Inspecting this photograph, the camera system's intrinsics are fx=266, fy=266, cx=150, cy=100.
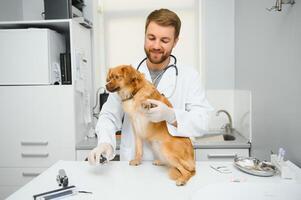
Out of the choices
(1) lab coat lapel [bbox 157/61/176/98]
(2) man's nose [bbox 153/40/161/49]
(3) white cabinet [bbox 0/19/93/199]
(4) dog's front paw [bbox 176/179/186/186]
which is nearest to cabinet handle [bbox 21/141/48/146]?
(3) white cabinet [bbox 0/19/93/199]

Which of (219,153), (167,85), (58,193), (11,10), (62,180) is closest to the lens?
(58,193)

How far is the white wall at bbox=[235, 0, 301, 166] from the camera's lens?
4.31ft

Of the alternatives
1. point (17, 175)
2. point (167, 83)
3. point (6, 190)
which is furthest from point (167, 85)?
point (6, 190)

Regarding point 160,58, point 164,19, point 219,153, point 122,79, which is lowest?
point 219,153

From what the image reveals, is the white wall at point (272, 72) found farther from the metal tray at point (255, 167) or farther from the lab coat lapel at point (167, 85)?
the lab coat lapel at point (167, 85)

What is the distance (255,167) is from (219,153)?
94cm

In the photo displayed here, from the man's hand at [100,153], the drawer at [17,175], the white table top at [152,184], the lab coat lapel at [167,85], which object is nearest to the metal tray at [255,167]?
the white table top at [152,184]

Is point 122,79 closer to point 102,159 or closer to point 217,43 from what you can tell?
point 102,159

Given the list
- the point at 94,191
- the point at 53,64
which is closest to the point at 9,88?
the point at 53,64

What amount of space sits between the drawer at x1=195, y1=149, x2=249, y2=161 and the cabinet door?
41.4 inches

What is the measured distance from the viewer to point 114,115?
1.47 metres

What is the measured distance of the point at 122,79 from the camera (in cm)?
119

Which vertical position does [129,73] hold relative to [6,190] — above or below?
above

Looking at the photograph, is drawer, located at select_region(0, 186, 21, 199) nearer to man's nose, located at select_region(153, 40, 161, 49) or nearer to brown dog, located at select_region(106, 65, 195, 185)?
brown dog, located at select_region(106, 65, 195, 185)
